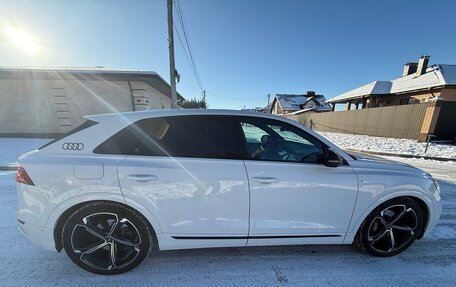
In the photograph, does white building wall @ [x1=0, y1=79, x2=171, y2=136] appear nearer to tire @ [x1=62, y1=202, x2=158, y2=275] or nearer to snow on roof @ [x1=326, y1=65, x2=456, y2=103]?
tire @ [x1=62, y1=202, x2=158, y2=275]

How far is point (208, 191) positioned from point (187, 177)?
0.77 ft

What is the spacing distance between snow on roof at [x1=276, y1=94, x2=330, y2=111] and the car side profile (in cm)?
4021

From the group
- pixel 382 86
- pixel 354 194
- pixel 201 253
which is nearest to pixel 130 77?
pixel 201 253

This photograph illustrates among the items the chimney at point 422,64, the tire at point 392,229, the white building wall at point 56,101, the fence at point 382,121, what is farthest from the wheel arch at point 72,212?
the chimney at point 422,64

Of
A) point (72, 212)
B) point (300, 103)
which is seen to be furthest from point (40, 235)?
point (300, 103)

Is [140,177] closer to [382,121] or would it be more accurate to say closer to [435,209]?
[435,209]

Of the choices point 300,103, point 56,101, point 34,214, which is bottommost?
point 34,214

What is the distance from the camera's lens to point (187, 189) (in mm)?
1848

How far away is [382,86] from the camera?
20906 millimetres

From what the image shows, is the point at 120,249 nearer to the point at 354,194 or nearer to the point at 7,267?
the point at 7,267

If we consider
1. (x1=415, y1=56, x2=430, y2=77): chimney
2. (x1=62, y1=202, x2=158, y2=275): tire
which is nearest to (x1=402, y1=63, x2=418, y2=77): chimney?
(x1=415, y1=56, x2=430, y2=77): chimney

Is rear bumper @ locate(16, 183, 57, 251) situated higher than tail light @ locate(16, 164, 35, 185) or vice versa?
tail light @ locate(16, 164, 35, 185)

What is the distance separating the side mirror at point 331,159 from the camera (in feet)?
6.33

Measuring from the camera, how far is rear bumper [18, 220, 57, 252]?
72.8 inches
